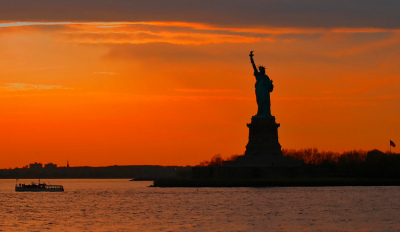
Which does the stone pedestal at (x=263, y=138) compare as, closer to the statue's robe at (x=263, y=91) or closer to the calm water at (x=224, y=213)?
the statue's robe at (x=263, y=91)

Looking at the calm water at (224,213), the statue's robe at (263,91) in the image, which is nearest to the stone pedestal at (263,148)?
the statue's robe at (263,91)

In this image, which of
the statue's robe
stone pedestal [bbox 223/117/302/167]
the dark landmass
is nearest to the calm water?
the dark landmass

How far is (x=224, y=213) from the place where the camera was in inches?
2653

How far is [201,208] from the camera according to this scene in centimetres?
7306

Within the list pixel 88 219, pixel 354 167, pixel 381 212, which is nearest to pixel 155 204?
pixel 88 219

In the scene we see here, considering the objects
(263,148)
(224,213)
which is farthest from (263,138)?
(224,213)

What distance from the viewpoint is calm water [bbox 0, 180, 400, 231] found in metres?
57.9

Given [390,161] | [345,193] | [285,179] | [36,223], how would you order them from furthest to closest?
[390,161] → [285,179] → [345,193] → [36,223]

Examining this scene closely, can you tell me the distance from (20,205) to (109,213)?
56.3 ft

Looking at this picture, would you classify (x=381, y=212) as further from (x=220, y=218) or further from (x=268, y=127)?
(x=268, y=127)

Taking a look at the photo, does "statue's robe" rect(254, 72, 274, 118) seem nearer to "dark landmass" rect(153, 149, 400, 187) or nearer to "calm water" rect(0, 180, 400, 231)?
"dark landmass" rect(153, 149, 400, 187)

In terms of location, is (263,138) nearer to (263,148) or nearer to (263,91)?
(263,148)

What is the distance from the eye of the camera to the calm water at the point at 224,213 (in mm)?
57906

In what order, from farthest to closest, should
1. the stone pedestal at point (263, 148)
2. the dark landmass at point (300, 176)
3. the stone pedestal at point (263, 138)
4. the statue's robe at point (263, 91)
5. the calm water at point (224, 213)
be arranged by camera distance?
the statue's robe at point (263, 91)
the stone pedestal at point (263, 138)
the stone pedestal at point (263, 148)
the dark landmass at point (300, 176)
the calm water at point (224, 213)
